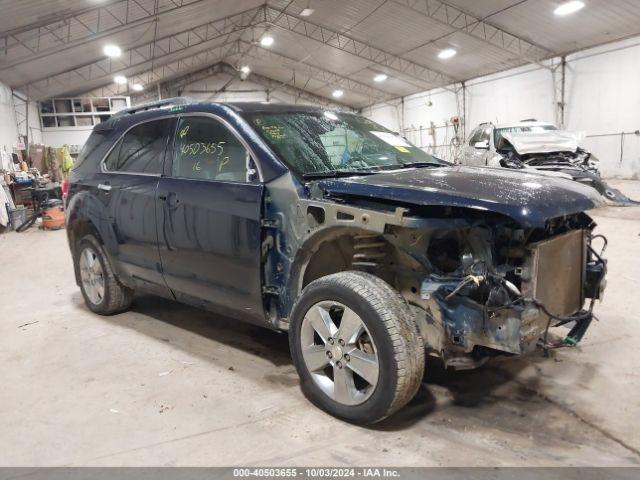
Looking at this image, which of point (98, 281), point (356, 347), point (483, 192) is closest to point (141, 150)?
point (98, 281)

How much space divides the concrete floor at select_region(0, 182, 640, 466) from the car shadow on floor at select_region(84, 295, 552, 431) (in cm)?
1

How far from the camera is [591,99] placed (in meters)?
14.8

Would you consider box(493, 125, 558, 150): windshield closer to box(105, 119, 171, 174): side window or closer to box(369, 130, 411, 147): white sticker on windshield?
box(369, 130, 411, 147): white sticker on windshield

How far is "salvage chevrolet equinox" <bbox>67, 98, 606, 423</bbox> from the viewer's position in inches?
87.9

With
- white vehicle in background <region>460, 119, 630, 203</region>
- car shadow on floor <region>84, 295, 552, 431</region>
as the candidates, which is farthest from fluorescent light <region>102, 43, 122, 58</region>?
car shadow on floor <region>84, 295, 552, 431</region>

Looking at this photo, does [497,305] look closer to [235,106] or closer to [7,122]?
[235,106]

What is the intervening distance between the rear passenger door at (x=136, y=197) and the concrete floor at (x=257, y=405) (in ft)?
1.93

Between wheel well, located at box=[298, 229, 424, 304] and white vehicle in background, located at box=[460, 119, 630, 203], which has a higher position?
white vehicle in background, located at box=[460, 119, 630, 203]

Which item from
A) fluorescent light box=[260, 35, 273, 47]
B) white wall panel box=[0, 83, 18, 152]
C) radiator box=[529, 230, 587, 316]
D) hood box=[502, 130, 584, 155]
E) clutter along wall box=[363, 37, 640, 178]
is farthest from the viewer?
fluorescent light box=[260, 35, 273, 47]

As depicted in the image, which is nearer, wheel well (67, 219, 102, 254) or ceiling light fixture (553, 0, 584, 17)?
wheel well (67, 219, 102, 254)

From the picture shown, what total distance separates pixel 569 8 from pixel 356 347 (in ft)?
42.8

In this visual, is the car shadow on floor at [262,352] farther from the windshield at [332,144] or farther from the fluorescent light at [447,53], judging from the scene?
the fluorescent light at [447,53]

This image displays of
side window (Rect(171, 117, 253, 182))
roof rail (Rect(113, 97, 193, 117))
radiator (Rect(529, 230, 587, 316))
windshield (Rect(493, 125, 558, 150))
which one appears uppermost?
windshield (Rect(493, 125, 558, 150))

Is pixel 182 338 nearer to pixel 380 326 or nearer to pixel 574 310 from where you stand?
pixel 380 326
